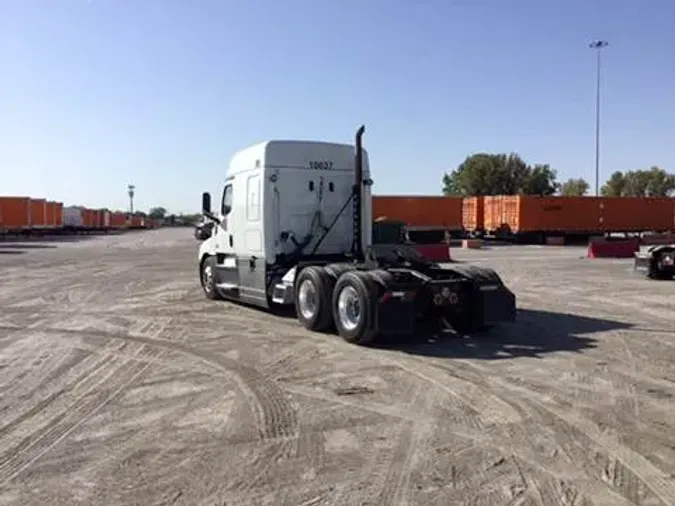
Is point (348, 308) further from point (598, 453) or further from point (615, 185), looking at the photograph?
point (615, 185)

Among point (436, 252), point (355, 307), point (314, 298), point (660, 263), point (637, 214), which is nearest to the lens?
point (355, 307)

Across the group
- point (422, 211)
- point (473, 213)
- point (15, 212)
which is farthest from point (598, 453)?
point (15, 212)

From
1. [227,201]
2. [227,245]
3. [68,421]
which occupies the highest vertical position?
[227,201]

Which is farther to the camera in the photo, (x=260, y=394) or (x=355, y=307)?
(x=355, y=307)

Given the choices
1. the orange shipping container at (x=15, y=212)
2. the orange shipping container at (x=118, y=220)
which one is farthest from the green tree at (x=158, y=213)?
the orange shipping container at (x=15, y=212)

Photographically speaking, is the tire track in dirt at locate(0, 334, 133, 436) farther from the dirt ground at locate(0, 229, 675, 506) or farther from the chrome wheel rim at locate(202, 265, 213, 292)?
the chrome wheel rim at locate(202, 265, 213, 292)

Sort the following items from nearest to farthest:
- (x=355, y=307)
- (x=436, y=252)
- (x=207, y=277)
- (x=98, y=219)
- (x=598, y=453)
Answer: (x=598, y=453) → (x=355, y=307) → (x=207, y=277) → (x=436, y=252) → (x=98, y=219)

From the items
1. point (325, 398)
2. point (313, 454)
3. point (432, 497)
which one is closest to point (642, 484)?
point (432, 497)

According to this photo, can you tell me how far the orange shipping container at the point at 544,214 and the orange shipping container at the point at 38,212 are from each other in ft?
136

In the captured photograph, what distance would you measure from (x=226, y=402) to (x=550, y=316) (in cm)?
793

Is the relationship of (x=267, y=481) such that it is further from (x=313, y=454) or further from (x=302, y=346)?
(x=302, y=346)

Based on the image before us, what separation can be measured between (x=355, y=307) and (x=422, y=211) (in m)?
42.8

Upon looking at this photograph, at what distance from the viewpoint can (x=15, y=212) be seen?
6438cm

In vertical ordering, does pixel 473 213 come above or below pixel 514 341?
above
